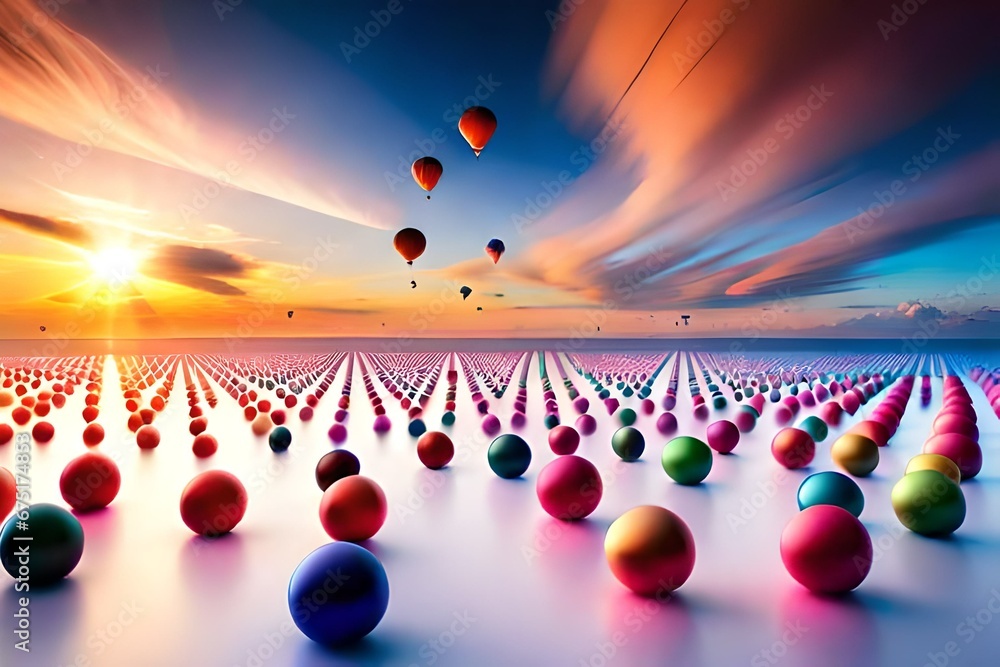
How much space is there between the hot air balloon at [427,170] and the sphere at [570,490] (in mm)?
7229

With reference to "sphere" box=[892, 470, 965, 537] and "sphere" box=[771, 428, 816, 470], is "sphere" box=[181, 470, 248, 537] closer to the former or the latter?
"sphere" box=[892, 470, 965, 537]

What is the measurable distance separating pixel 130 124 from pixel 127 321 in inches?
486

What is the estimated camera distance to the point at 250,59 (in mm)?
7566

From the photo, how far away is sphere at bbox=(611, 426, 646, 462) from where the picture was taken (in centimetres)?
525

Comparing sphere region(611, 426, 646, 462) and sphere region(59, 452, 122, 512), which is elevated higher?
sphere region(611, 426, 646, 462)

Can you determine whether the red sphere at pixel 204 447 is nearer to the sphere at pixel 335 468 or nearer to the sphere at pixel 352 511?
the sphere at pixel 335 468

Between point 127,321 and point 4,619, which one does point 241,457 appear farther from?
point 127,321

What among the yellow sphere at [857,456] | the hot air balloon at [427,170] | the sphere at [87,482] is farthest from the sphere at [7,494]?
the hot air balloon at [427,170]

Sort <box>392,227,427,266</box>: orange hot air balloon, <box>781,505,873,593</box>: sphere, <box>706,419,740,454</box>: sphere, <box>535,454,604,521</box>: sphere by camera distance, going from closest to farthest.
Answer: <box>781,505,873,593</box>: sphere, <box>535,454,604,521</box>: sphere, <box>706,419,740,454</box>: sphere, <box>392,227,427,266</box>: orange hot air balloon

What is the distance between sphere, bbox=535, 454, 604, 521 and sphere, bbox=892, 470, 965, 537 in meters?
1.87

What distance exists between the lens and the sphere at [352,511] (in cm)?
312

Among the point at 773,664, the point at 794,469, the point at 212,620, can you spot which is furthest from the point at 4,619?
the point at 794,469

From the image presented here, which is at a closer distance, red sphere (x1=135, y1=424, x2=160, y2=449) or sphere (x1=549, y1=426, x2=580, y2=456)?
sphere (x1=549, y1=426, x2=580, y2=456)

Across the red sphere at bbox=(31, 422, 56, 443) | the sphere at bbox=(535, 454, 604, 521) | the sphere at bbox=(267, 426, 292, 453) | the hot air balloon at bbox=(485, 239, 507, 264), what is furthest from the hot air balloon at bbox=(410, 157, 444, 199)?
the sphere at bbox=(535, 454, 604, 521)
